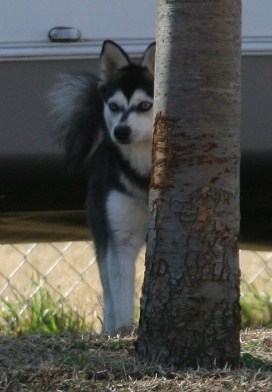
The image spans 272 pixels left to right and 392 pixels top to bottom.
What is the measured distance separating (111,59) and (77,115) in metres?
0.42

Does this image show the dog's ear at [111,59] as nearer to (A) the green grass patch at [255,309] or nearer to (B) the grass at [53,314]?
(B) the grass at [53,314]

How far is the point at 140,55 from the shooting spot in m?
4.29

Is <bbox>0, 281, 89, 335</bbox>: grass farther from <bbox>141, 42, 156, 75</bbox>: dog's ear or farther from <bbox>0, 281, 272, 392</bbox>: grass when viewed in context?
<bbox>0, 281, 272, 392</bbox>: grass

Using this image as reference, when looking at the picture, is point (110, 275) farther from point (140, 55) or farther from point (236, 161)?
point (236, 161)

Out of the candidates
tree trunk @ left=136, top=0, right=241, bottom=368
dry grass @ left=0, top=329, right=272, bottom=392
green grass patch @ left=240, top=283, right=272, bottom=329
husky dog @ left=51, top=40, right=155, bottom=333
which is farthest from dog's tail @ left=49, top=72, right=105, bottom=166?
tree trunk @ left=136, top=0, right=241, bottom=368

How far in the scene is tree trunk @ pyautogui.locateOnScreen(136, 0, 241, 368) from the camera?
2.62 m

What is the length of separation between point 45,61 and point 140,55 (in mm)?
408

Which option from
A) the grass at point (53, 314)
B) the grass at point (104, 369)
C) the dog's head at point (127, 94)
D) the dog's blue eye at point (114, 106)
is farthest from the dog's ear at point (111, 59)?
the grass at point (104, 369)

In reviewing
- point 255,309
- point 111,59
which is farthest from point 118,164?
point 255,309

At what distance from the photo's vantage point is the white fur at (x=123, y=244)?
4320mm

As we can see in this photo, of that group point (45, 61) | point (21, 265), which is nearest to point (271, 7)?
point (45, 61)

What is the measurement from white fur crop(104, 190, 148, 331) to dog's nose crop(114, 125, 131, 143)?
233 mm

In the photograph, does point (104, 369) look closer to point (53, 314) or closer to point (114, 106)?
point (114, 106)

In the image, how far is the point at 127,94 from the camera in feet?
14.4
